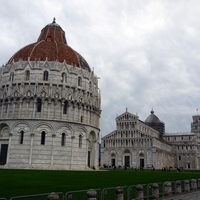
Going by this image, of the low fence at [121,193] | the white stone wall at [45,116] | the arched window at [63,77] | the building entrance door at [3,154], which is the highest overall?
the arched window at [63,77]

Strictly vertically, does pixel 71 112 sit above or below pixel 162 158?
above

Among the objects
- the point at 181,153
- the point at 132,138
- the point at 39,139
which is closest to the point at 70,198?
the point at 39,139

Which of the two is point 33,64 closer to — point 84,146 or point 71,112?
point 71,112

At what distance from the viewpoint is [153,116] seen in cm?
11938

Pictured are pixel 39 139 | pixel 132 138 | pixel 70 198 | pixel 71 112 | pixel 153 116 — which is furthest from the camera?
pixel 153 116

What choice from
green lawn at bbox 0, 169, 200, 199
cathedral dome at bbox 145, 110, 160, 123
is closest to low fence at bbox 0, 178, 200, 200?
green lawn at bbox 0, 169, 200, 199

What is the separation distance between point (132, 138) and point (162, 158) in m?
15.1

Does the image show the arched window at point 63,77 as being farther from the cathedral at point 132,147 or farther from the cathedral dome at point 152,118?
the cathedral dome at point 152,118

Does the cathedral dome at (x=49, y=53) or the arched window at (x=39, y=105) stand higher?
the cathedral dome at (x=49, y=53)

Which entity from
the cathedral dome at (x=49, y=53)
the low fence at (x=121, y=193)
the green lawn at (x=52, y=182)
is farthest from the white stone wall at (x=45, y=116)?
the low fence at (x=121, y=193)

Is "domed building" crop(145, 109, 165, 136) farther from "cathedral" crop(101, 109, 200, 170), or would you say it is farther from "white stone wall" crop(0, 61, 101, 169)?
"white stone wall" crop(0, 61, 101, 169)

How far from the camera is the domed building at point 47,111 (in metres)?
41.8

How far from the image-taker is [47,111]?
1700 inches

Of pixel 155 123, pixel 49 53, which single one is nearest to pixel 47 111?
pixel 49 53
